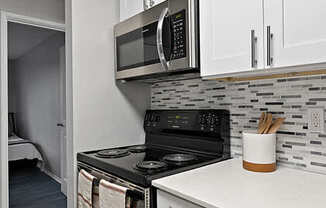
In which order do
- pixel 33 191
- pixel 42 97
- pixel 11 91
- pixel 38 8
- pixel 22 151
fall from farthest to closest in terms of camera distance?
1. pixel 11 91
2. pixel 42 97
3. pixel 22 151
4. pixel 33 191
5. pixel 38 8

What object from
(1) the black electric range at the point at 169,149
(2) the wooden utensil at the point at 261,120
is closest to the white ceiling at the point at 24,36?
(1) the black electric range at the point at 169,149

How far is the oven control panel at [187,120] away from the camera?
1.51 m

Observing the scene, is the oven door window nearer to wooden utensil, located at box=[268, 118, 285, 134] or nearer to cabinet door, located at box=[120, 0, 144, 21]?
cabinet door, located at box=[120, 0, 144, 21]

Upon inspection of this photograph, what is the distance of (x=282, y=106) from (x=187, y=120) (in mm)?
624

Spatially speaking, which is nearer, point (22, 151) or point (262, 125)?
point (262, 125)

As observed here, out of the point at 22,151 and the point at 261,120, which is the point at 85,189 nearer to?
the point at 261,120

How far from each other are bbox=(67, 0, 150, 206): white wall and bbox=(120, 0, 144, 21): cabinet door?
0.06 m

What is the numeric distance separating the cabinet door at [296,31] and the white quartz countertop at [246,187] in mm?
500

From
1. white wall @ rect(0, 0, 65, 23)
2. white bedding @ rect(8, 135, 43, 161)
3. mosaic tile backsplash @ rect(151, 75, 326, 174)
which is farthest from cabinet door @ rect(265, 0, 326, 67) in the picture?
white bedding @ rect(8, 135, 43, 161)

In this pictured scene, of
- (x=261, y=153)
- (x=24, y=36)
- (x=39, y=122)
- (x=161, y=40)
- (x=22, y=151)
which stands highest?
(x=24, y=36)

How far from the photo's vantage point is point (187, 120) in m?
1.68

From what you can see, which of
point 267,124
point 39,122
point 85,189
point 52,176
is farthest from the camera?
point 39,122

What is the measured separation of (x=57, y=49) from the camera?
391 cm

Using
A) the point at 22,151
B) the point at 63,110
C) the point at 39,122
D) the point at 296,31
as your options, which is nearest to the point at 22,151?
the point at 22,151
